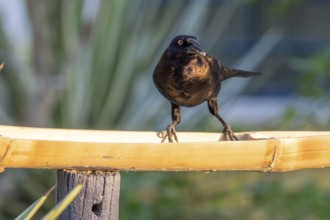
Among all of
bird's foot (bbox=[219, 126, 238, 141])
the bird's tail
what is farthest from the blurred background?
bird's foot (bbox=[219, 126, 238, 141])

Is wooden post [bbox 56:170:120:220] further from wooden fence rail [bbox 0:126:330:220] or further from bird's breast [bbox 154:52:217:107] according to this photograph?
bird's breast [bbox 154:52:217:107]

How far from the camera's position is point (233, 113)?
7.65 metres

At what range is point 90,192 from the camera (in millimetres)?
1827

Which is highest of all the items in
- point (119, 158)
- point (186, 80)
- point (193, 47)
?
point (193, 47)

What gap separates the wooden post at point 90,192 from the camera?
1.81 meters

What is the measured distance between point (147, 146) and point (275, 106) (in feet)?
19.1

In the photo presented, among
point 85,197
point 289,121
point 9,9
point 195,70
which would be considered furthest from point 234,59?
point 85,197

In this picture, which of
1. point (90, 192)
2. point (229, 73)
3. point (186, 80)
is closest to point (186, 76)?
point (186, 80)

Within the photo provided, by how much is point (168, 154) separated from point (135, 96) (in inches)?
154

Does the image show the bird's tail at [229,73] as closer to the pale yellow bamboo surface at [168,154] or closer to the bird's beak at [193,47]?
the bird's beak at [193,47]

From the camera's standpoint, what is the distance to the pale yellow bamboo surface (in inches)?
63.9

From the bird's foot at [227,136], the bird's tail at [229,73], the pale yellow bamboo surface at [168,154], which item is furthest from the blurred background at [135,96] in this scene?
the pale yellow bamboo surface at [168,154]

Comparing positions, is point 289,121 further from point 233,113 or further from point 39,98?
point 233,113

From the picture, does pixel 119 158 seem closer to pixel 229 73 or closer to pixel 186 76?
pixel 186 76
